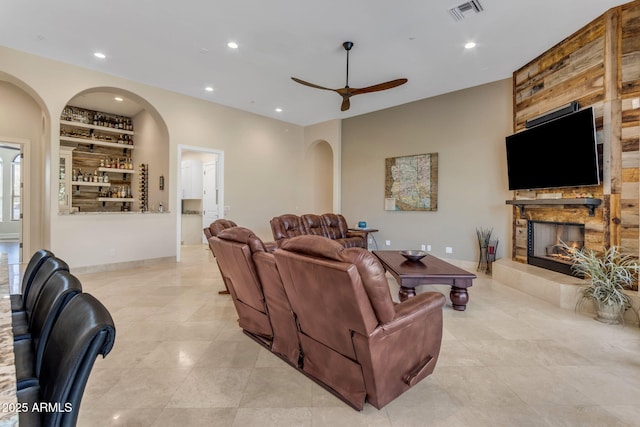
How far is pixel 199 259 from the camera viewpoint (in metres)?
6.21

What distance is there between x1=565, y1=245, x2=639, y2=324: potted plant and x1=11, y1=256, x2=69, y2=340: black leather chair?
4.33m

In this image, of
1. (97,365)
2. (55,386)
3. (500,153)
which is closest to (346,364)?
(55,386)

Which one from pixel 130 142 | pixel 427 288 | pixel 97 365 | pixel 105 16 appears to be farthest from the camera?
pixel 130 142

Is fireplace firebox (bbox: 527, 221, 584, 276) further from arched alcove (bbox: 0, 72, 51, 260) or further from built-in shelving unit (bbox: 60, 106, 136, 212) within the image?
arched alcove (bbox: 0, 72, 51, 260)

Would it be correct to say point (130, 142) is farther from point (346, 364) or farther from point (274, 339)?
point (346, 364)

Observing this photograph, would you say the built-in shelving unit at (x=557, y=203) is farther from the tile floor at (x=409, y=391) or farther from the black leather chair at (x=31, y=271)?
the black leather chair at (x=31, y=271)

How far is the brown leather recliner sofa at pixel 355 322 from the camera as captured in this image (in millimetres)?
1483

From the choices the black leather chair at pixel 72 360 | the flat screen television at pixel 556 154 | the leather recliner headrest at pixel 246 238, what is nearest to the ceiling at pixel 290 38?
the flat screen television at pixel 556 154

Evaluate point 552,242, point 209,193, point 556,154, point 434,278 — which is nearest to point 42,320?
point 434,278

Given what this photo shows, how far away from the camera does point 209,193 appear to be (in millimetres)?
8242

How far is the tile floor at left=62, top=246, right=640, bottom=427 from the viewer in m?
1.66

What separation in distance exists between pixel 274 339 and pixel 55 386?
1.69 meters

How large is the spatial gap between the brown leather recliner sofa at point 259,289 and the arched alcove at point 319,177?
228 inches

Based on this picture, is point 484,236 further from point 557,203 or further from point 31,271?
point 31,271
